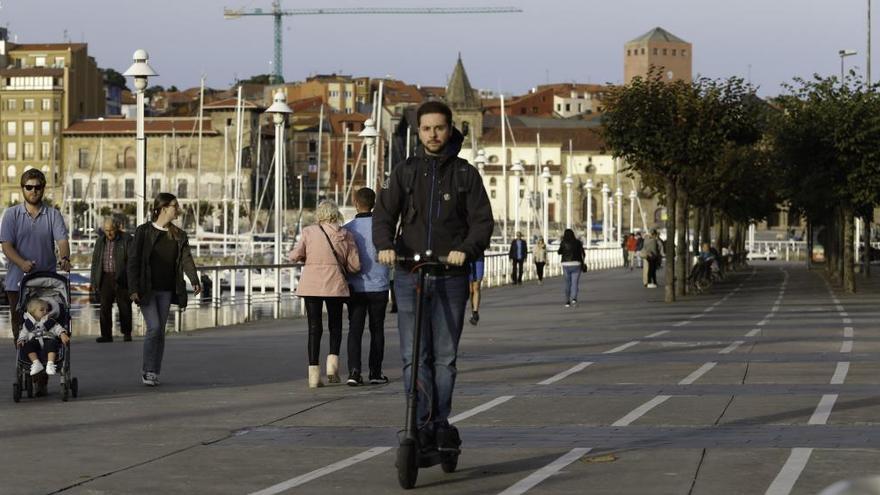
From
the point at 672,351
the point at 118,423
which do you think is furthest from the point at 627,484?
the point at 672,351

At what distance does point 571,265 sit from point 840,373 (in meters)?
21.4

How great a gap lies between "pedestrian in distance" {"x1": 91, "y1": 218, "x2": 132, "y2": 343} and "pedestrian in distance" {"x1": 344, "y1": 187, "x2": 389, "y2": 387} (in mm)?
8270

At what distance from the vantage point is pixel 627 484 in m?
9.94

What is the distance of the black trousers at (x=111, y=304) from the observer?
25.2 meters

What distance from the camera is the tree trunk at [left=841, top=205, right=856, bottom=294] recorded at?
49.2 metres

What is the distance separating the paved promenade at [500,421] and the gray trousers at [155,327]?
35cm

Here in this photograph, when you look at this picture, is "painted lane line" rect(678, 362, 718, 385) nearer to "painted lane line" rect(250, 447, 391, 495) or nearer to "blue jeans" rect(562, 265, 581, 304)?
"painted lane line" rect(250, 447, 391, 495)

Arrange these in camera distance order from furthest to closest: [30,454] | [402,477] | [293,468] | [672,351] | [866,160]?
[866,160] < [672,351] < [30,454] < [293,468] < [402,477]

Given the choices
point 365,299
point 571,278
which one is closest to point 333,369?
point 365,299

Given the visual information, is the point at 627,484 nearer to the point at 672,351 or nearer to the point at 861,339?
the point at 672,351

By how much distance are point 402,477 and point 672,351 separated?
1229 cm

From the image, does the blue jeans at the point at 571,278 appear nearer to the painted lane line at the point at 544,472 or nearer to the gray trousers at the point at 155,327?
the gray trousers at the point at 155,327

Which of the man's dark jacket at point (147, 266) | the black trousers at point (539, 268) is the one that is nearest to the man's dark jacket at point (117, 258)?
the man's dark jacket at point (147, 266)

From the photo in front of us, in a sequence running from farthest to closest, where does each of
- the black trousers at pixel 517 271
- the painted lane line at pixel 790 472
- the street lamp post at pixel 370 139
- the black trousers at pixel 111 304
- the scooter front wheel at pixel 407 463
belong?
the black trousers at pixel 517 271
the street lamp post at pixel 370 139
the black trousers at pixel 111 304
the scooter front wheel at pixel 407 463
the painted lane line at pixel 790 472
